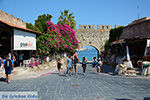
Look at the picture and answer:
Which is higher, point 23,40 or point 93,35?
point 93,35

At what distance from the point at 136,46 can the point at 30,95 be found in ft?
45.0

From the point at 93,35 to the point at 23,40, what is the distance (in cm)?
2124

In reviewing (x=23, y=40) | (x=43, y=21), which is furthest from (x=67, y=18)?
(x=23, y=40)

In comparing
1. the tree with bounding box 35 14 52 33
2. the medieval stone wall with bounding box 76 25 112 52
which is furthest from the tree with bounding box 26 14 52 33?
the medieval stone wall with bounding box 76 25 112 52

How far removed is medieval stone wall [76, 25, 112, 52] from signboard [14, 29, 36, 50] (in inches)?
673

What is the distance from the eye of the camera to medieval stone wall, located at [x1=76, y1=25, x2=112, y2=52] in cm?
3344

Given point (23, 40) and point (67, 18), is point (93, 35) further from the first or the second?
point (23, 40)

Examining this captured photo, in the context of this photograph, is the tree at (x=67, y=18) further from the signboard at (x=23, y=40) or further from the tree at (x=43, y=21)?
the signboard at (x=23, y=40)

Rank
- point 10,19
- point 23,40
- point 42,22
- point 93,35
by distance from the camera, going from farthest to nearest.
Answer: point 93,35, point 42,22, point 10,19, point 23,40

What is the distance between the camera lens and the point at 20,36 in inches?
579

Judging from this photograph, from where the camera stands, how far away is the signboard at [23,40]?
1404cm

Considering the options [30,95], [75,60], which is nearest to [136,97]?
[30,95]

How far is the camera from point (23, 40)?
15273 mm

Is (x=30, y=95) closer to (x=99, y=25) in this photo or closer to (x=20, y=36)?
(x=20, y=36)
